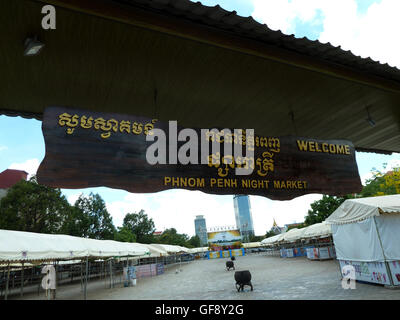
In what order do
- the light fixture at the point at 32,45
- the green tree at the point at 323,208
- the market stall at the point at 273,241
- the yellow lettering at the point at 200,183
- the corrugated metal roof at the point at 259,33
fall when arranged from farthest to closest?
the market stall at the point at 273,241 < the green tree at the point at 323,208 < the yellow lettering at the point at 200,183 < the light fixture at the point at 32,45 < the corrugated metal roof at the point at 259,33

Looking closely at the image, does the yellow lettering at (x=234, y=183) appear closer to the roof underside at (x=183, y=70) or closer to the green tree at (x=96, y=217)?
the roof underside at (x=183, y=70)

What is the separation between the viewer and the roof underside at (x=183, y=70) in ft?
10.1

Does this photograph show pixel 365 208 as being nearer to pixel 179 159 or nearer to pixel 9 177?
pixel 179 159

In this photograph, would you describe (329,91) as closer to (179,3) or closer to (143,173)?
(179,3)

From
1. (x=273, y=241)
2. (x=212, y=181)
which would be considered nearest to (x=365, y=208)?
(x=212, y=181)

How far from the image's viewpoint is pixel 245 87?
4688 millimetres

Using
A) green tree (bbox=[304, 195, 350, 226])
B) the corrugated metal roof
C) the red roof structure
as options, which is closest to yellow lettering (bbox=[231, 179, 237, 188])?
the corrugated metal roof

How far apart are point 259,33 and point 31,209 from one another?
3849 centimetres

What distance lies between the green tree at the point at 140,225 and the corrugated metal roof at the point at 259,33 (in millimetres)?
73330

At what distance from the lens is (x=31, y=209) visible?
1340 inches

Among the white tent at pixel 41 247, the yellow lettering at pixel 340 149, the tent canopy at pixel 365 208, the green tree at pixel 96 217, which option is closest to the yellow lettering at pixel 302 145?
the yellow lettering at pixel 340 149

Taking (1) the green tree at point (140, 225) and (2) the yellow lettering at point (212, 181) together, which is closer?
(2) the yellow lettering at point (212, 181)

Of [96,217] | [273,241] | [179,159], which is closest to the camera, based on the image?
[179,159]

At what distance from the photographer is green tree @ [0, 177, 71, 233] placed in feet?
107
